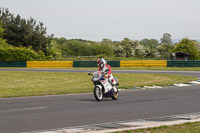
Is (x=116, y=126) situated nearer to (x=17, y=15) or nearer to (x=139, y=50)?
(x=17, y=15)

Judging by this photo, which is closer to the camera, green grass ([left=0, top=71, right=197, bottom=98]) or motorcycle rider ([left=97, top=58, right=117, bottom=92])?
motorcycle rider ([left=97, top=58, right=117, bottom=92])

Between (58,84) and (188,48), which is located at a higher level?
(188,48)

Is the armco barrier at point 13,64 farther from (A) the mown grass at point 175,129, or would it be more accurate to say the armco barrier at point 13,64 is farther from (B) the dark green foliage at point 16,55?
(A) the mown grass at point 175,129

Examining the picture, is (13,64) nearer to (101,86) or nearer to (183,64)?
(183,64)

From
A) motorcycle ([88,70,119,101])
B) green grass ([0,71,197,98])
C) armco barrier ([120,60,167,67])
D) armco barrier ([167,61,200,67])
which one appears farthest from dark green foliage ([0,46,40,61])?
motorcycle ([88,70,119,101])

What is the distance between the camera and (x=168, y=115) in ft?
32.6

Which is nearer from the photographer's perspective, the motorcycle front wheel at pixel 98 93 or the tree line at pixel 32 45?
the motorcycle front wheel at pixel 98 93

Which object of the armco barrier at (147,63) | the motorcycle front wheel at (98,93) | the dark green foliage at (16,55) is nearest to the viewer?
the motorcycle front wheel at (98,93)

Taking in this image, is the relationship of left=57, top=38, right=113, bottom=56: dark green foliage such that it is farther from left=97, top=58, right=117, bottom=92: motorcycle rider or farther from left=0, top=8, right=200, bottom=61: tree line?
left=97, top=58, right=117, bottom=92: motorcycle rider

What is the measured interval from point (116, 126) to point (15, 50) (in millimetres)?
56505

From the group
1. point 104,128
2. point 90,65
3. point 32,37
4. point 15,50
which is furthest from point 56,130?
point 32,37

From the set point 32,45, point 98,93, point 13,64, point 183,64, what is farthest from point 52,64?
point 98,93

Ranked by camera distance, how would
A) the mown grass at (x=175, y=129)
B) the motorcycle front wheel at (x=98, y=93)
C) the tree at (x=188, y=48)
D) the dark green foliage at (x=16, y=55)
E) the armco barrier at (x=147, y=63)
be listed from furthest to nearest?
the tree at (x=188, y=48) → the dark green foliage at (x=16, y=55) → the armco barrier at (x=147, y=63) → the motorcycle front wheel at (x=98, y=93) → the mown grass at (x=175, y=129)

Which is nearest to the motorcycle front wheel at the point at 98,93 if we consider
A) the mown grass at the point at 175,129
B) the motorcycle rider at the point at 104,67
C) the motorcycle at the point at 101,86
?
the motorcycle at the point at 101,86
